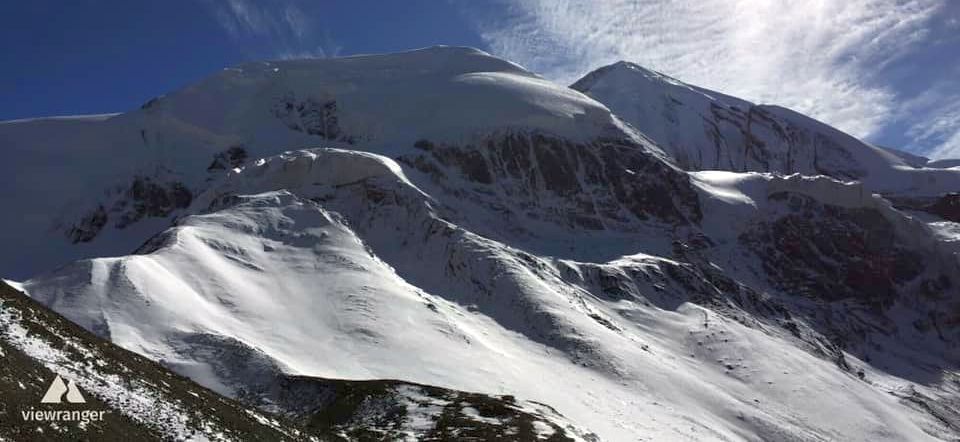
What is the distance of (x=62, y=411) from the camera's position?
99.2ft

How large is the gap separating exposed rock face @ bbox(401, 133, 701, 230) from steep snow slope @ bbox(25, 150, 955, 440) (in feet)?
46.0

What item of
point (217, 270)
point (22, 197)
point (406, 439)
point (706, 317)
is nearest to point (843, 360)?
point (706, 317)

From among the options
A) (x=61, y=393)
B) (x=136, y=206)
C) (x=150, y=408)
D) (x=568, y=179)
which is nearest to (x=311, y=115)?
(x=136, y=206)

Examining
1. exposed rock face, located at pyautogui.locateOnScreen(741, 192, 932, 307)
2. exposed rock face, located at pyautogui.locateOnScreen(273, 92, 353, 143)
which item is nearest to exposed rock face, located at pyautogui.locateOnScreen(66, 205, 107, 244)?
exposed rock face, located at pyautogui.locateOnScreen(273, 92, 353, 143)

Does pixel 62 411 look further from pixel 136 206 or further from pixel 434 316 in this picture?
pixel 136 206

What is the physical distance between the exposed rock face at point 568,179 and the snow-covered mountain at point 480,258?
0.46 metres

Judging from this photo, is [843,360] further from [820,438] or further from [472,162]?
[472,162]

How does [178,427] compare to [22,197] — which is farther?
[22,197]

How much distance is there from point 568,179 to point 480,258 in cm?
4127

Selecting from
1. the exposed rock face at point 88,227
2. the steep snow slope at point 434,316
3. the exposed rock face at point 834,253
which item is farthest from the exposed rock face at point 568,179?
the exposed rock face at point 88,227

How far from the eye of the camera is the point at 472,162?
14400 cm

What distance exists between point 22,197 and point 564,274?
274ft

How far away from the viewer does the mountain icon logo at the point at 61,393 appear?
100.0 ft

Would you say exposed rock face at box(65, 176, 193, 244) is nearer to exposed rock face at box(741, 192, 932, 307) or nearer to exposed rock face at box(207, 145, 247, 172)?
exposed rock face at box(207, 145, 247, 172)
